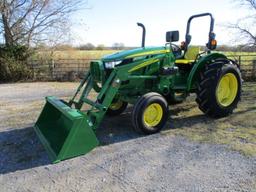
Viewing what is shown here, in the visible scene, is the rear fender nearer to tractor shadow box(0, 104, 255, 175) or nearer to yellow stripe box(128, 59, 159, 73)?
tractor shadow box(0, 104, 255, 175)

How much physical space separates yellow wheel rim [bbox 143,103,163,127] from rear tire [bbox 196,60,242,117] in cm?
105

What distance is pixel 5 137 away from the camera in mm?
5137

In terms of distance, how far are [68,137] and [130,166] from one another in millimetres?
877

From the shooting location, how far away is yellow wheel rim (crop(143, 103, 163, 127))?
4945 mm

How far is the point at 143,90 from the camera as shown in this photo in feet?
18.4

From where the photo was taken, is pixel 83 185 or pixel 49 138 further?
pixel 49 138

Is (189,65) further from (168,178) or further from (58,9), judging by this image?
(58,9)

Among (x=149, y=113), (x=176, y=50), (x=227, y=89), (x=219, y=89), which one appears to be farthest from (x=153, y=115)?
(x=227, y=89)

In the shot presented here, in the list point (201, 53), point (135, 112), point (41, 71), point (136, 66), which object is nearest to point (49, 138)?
point (135, 112)

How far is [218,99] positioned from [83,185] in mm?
3469

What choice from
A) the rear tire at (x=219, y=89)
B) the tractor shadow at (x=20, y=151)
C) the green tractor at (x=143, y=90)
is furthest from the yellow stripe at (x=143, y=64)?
the tractor shadow at (x=20, y=151)

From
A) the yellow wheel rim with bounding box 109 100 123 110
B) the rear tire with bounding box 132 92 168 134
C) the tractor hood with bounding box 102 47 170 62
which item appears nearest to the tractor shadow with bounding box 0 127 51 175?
the rear tire with bounding box 132 92 168 134

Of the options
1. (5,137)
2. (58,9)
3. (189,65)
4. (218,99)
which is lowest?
(5,137)

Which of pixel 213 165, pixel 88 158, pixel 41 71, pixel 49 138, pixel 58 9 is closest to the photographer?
pixel 213 165
